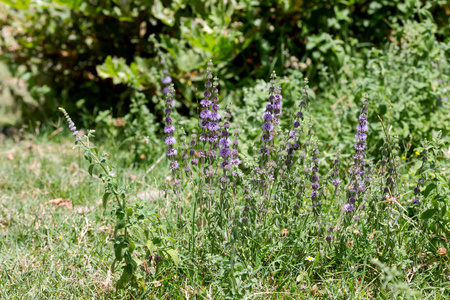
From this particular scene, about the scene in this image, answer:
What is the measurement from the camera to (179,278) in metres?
2.11

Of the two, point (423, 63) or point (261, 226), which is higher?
point (423, 63)

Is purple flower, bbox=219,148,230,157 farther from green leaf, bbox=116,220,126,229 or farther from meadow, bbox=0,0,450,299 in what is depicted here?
green leaf, bbox=116,220,126,229

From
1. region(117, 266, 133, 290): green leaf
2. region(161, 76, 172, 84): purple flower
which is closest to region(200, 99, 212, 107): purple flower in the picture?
region(117, 266, 133, 290): green leaf

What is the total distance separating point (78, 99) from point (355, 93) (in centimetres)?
280

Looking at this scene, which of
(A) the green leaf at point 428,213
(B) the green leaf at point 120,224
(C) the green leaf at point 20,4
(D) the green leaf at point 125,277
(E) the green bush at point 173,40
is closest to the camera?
(B) the green leaf at point 120,224

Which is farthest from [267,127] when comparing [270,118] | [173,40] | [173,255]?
[173,40]

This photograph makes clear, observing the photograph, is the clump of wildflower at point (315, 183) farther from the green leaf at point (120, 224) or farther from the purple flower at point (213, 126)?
the green leaf at point (120, 224)

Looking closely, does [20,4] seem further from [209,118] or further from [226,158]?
[226,158]

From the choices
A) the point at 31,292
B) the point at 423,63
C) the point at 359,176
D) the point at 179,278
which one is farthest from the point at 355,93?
the point at 31,292

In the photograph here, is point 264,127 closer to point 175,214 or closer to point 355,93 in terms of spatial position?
point 175,214

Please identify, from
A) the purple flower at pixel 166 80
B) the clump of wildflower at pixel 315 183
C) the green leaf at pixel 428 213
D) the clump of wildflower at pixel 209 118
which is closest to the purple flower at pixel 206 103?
the clump of wildflower at pixel 209 118

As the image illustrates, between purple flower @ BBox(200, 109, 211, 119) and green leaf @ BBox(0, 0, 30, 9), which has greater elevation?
green leaf @ BBox(0, 0, 30, 9)

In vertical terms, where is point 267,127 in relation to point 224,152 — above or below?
above

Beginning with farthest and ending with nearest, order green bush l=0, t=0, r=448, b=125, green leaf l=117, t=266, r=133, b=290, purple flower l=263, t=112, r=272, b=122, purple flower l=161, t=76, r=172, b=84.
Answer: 1. green bush l=0, t=0, r=448, b=125
2. purple flower l=161, t=76, r=172, b=84
3. purple flower l=263, t=112, r=272, b=122
4. green leaf l=117, t=266, r=133, b=290
